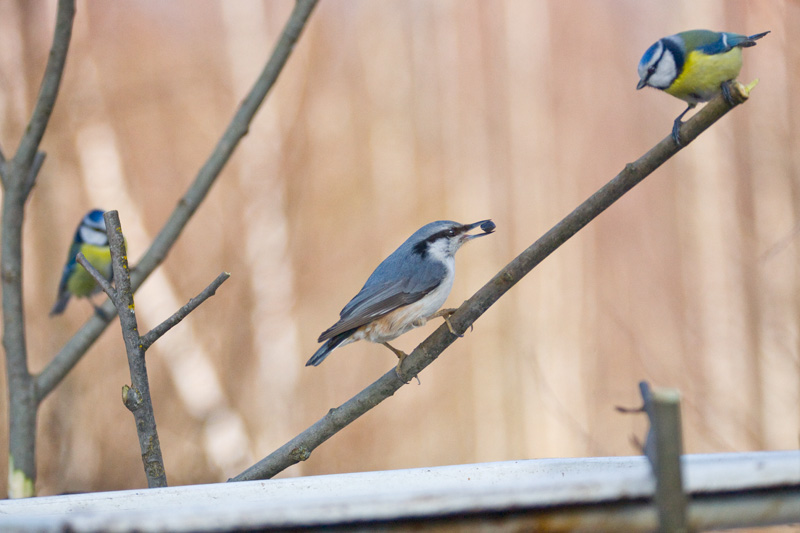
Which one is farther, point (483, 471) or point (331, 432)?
point (331, 432)

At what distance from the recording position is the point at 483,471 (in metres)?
0.88

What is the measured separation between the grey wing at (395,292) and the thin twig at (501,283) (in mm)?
439

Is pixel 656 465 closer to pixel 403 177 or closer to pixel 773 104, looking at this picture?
pixel 403 177

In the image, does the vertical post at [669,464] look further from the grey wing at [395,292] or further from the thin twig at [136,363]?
the grey wing at [395,292]

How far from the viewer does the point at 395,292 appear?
167 cm

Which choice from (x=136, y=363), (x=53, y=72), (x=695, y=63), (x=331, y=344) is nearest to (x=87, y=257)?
(x=53, y=72)

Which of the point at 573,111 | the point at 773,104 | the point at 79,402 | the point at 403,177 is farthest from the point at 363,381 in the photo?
the point at 773,104

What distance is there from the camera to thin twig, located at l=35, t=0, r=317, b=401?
1660 millimetres

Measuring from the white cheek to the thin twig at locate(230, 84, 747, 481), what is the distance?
1.84 feet

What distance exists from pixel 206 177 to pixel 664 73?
113cm

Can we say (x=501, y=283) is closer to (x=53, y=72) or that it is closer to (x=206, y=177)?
(x=206, y=177)

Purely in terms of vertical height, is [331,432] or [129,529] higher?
[129,529]

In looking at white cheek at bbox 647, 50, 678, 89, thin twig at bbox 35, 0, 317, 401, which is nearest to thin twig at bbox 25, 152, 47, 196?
thin twig at bbox 35, 0, 317, 401

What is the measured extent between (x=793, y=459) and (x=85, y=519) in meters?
0.51
